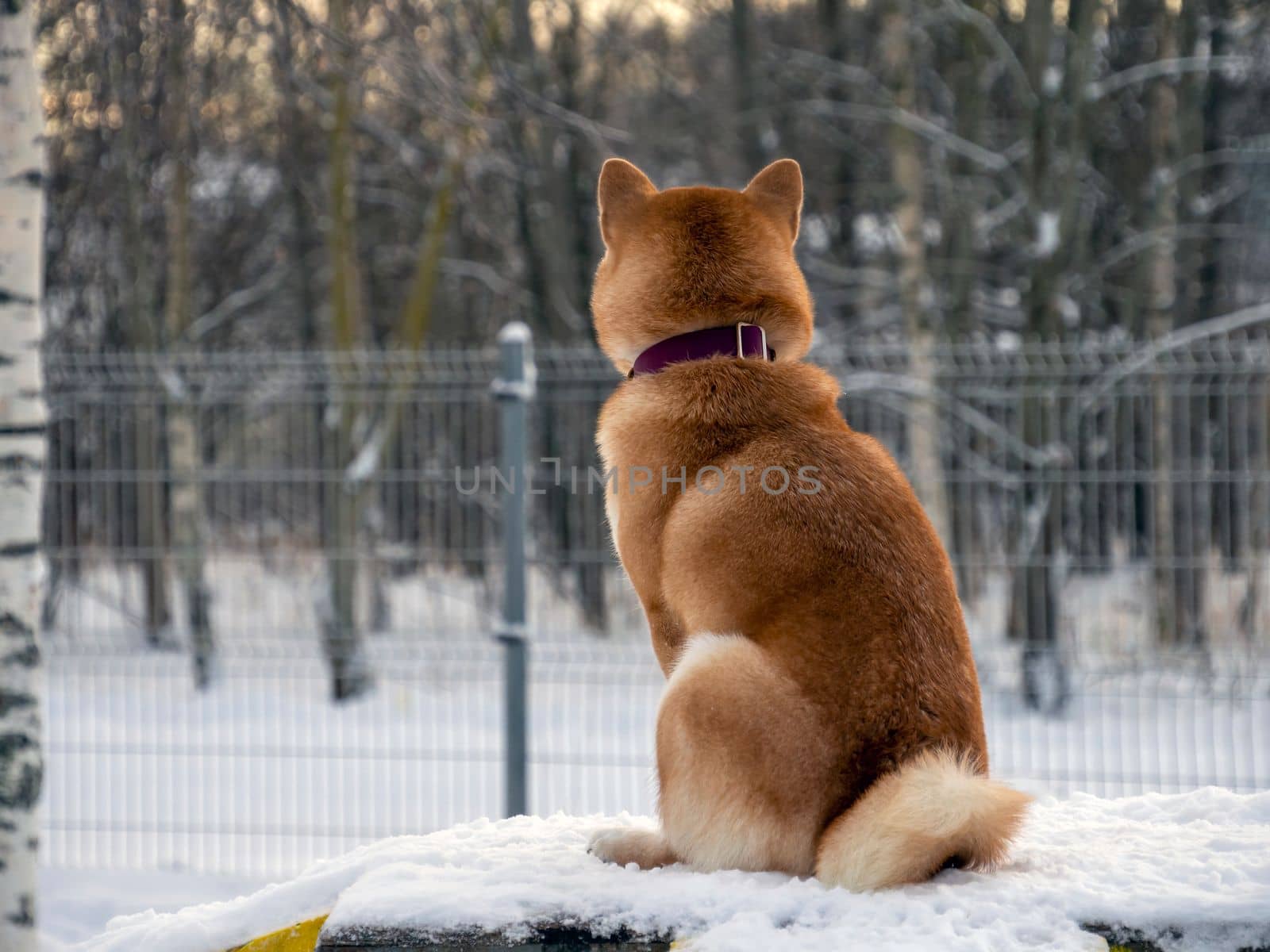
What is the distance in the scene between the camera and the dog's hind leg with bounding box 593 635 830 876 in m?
2.36

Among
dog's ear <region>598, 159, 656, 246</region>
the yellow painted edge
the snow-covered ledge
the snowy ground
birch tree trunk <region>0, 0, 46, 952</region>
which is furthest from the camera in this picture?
the snowy ground

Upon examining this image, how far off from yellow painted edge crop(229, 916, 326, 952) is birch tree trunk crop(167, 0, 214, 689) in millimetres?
3624

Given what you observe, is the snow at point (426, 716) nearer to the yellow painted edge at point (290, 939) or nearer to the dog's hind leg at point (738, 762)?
the yellow painted edge at point (290, 939)

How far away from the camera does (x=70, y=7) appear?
307 inches

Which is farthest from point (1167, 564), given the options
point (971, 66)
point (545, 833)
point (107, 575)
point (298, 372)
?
point (971, 66)

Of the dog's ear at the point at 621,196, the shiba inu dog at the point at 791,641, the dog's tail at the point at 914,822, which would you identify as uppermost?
the dog's ear at the point at 621,196

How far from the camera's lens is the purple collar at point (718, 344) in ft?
9.29

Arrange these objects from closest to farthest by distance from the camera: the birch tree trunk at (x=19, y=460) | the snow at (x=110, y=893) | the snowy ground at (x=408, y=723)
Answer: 1. the birch tree trunk at (x=19, y=460)
2. the snow at (x=110, y=893)
3. the snowy ground at (x=408, y=723)

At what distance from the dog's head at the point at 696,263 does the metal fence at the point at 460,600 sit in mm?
2717

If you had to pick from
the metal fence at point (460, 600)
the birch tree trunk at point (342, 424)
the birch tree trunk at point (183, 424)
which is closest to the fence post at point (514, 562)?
the metal fence at point (460, 600)

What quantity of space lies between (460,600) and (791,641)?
382 cm

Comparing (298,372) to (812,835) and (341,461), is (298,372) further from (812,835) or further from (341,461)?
(812,835)

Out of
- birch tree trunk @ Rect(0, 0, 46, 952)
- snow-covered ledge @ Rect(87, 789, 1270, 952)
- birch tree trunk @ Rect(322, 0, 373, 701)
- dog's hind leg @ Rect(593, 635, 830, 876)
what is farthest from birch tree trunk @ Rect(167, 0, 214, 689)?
dog's hind leg @ Rect(593, 635, 830, 876)

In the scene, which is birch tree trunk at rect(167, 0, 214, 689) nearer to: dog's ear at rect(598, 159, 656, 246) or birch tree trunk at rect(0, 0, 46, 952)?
birch tree trunk at rect(0, 0, 46, 952)
